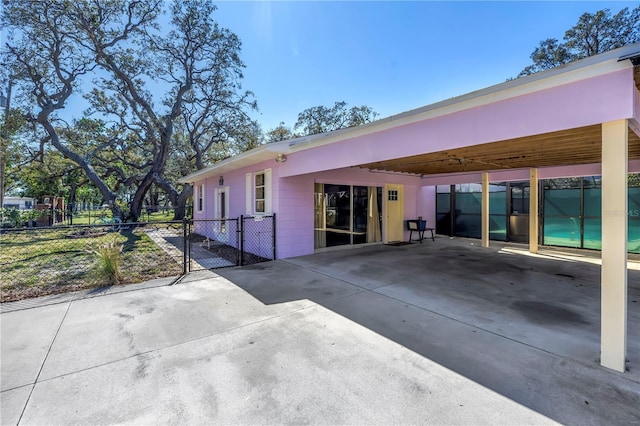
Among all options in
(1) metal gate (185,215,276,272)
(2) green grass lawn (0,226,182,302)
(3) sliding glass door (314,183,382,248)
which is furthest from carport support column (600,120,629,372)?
(2) green grass lawn (0,226,182,302)

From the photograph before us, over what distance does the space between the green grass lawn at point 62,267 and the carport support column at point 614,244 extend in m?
6.69

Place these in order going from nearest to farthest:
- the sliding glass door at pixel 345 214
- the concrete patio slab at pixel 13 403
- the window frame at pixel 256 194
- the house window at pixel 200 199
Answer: the concrete patio slab at pixel 13 403 < the window frame at pixel 256 194 < the sliding glass door at pixel 345 214 < the house window at pixel 200 199

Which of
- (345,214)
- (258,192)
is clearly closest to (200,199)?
(258,192)

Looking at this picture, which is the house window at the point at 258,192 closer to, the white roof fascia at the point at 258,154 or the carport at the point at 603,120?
the white roof fascia at the point at 258,154

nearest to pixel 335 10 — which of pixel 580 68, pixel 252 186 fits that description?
pixel 252 186

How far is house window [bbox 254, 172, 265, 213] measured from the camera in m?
8.38

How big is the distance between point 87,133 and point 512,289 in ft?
81.2

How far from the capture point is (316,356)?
288cm

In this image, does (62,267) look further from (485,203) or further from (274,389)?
(485,203)

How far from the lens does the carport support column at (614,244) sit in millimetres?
2604

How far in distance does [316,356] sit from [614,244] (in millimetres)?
2988

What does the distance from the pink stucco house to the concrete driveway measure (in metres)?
0.93

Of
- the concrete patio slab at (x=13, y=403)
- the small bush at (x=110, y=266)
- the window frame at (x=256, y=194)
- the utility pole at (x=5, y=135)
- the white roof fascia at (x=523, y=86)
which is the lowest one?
the concrete patio slab at (x=13, y=403)

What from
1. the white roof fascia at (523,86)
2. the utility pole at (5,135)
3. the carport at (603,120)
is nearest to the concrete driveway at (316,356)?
the carport at (603,120)
